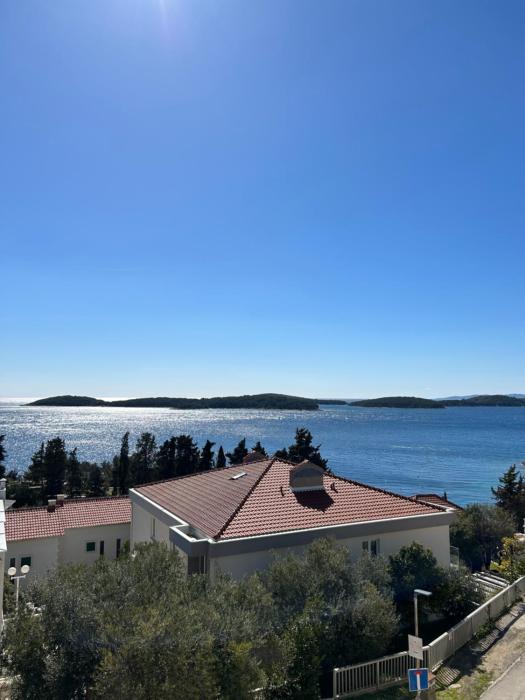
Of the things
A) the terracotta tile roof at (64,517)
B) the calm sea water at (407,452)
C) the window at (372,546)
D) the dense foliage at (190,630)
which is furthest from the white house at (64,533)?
the calm sea water at (407,452)

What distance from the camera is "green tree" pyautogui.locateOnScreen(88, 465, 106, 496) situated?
59.1m

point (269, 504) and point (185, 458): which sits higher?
point (269, 504)

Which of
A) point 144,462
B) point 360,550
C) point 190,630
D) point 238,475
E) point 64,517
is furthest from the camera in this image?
point 144,462

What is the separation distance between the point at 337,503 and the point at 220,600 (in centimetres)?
987

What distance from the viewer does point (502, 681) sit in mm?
13625

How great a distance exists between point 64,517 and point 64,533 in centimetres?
170

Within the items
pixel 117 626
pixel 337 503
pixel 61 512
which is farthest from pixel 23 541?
pixel 117 626

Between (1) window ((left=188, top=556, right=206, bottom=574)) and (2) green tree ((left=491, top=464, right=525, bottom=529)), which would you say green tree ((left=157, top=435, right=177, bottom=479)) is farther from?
(1) window ((left=188, top=556, right=206, bottom=574))

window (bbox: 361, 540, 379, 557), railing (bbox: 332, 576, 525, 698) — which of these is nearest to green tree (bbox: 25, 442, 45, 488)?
window (bbox: 361, 540, 379, 557)

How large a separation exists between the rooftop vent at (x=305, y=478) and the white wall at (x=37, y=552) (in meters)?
13.8

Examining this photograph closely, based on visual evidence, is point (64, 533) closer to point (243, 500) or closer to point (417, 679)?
point (243, 500)

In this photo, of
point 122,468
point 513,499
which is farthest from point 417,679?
point 122,468

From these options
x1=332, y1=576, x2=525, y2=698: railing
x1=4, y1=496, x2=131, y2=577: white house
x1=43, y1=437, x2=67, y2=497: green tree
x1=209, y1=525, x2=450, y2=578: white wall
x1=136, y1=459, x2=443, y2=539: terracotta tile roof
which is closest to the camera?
x1=332, y1=576, x2=525, y2=698: railing

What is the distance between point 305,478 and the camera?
21.6 metres
